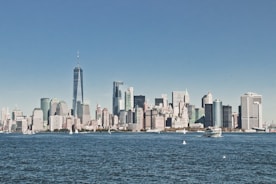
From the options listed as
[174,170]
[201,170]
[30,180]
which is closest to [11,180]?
[30,180]

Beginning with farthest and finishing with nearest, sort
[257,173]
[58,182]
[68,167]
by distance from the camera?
1. [68,167]
2. [257,173]
3. [58,182]

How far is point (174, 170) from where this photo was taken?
224ft

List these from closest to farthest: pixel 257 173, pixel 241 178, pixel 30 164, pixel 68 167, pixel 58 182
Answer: pixel 58 182, pixel 241 178, pixel 257 173, pixel 68 167, pixel 30 164

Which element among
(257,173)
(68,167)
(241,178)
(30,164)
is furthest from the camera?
(30,164)

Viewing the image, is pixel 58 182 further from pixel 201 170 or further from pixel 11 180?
pixel 201 170

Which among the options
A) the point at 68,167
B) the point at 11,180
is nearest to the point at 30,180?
the point at 11,180

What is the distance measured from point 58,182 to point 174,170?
785 inches

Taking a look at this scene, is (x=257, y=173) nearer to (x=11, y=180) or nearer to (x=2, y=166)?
(x=11, y=180)

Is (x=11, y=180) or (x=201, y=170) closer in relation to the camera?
(x=11, y=180)

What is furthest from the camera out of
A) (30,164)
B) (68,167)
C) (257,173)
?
(30,164)

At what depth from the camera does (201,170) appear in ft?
226

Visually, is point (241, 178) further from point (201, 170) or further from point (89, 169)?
point (89, 169)

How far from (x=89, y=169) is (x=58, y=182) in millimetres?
13658

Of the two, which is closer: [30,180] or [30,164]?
[30,180]
